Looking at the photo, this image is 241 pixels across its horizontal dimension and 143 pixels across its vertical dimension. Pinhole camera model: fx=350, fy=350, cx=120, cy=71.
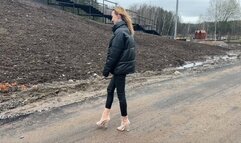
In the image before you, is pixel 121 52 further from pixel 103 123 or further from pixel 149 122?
pixel 149 122

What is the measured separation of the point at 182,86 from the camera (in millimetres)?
10000

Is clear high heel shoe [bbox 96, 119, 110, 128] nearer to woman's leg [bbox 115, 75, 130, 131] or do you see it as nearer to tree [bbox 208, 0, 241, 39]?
woman's leg [bbox 115, 75, 130, 131]

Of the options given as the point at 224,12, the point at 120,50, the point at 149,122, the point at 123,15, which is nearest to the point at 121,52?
the point at 120,50

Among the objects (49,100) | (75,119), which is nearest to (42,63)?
(49,100)

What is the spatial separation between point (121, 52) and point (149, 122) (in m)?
1.60

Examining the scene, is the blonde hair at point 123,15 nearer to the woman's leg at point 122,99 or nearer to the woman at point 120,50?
the woman at point 120,50

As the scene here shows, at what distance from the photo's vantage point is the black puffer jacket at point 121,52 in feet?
17.0

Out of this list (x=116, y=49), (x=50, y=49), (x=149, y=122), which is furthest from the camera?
(x=50, y=49)

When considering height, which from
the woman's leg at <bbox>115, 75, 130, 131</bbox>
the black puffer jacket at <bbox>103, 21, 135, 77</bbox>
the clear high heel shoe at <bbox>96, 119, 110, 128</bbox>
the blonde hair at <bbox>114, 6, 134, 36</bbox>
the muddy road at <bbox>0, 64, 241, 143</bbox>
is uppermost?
the blonde hair at <bbox>114, 6, 134, 36</bbox>

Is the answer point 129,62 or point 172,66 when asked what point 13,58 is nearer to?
point 129,62

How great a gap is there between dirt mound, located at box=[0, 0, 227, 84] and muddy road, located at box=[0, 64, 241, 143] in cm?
308

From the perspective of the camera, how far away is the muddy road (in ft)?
17.6

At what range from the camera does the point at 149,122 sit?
20.3 ft

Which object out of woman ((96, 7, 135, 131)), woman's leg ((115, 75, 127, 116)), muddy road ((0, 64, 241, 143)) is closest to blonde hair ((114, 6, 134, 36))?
woman ((96, 7, 135, 131))
